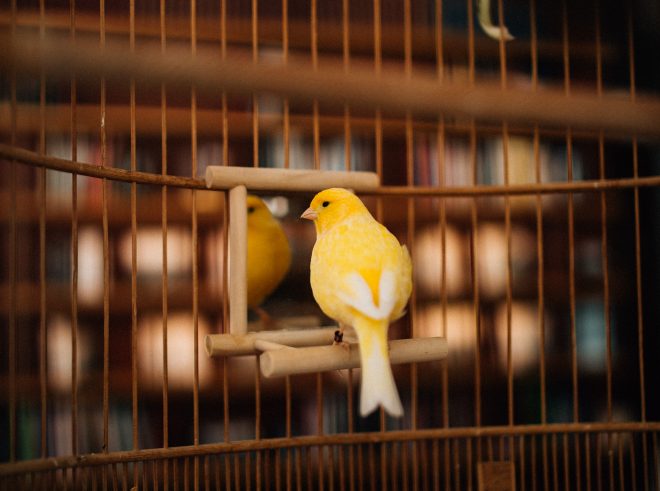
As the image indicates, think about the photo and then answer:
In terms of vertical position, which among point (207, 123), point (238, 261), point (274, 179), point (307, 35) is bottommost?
point (238, 261)

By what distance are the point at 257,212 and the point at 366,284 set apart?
1.09 ft

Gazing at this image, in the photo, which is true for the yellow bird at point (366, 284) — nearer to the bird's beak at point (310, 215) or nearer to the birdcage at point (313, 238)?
the bird's beak at point (310, 215)

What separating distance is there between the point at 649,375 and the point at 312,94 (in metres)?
1.82

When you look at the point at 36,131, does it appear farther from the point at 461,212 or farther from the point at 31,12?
the point at 461,212

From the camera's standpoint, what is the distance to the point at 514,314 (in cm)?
171

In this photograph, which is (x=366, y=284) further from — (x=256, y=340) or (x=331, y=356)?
(x=256, y=340)

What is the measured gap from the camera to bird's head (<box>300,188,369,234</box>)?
816mm

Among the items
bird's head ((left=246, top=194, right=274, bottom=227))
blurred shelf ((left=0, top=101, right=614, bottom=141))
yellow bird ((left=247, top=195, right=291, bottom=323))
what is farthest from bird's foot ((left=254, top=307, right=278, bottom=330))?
blurred shelf ((left=0, top=101, right=614, bottom=141))

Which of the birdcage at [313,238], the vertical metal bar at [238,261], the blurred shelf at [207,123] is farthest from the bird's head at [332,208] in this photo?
the blurred shelf at [207,123]

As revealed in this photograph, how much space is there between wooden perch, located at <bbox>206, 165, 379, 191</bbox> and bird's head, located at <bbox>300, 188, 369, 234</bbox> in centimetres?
9

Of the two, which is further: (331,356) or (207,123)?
(207,123)

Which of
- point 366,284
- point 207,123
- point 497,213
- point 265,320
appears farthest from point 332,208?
point 497,213

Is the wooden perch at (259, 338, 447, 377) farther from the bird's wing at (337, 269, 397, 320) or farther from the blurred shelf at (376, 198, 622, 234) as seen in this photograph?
the blurred shelf at (376, 198, 622, 234)

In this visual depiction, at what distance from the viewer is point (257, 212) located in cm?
99
